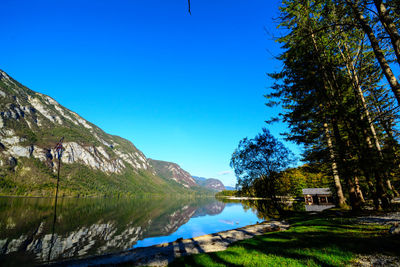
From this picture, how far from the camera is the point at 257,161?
26.0m

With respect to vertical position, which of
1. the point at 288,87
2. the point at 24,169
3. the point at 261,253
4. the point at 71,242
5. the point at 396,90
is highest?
the point at 24,169

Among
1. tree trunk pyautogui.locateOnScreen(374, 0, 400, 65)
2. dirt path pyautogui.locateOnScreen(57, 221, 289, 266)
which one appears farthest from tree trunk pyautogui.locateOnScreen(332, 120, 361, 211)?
tree trunk pyautogui.locateOnScreen(374, 0, 400, 65)

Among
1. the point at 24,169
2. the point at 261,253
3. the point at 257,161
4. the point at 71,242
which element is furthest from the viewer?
the point at 24,169

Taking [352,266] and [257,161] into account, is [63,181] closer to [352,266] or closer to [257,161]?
[257,161]

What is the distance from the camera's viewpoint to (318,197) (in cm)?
4441

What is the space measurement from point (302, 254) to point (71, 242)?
23.4 m

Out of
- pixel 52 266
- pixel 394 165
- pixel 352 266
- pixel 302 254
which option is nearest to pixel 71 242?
pixel 52 266

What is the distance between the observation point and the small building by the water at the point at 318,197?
43.2m

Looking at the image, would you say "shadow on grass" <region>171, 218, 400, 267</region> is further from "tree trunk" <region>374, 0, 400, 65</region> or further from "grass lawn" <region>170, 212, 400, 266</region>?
"tree trunk" <region>374, 0, 400, 65</region>

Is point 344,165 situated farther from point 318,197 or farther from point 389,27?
point 318,197

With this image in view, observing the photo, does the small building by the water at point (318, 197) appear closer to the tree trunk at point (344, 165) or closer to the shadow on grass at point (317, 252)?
the tree trunk at point (344, 165)

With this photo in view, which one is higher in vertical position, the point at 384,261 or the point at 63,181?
the point at 63,181

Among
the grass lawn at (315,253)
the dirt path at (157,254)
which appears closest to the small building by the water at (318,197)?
the dirt path at (157,254)

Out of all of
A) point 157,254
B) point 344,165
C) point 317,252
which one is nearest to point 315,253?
point 317,252
